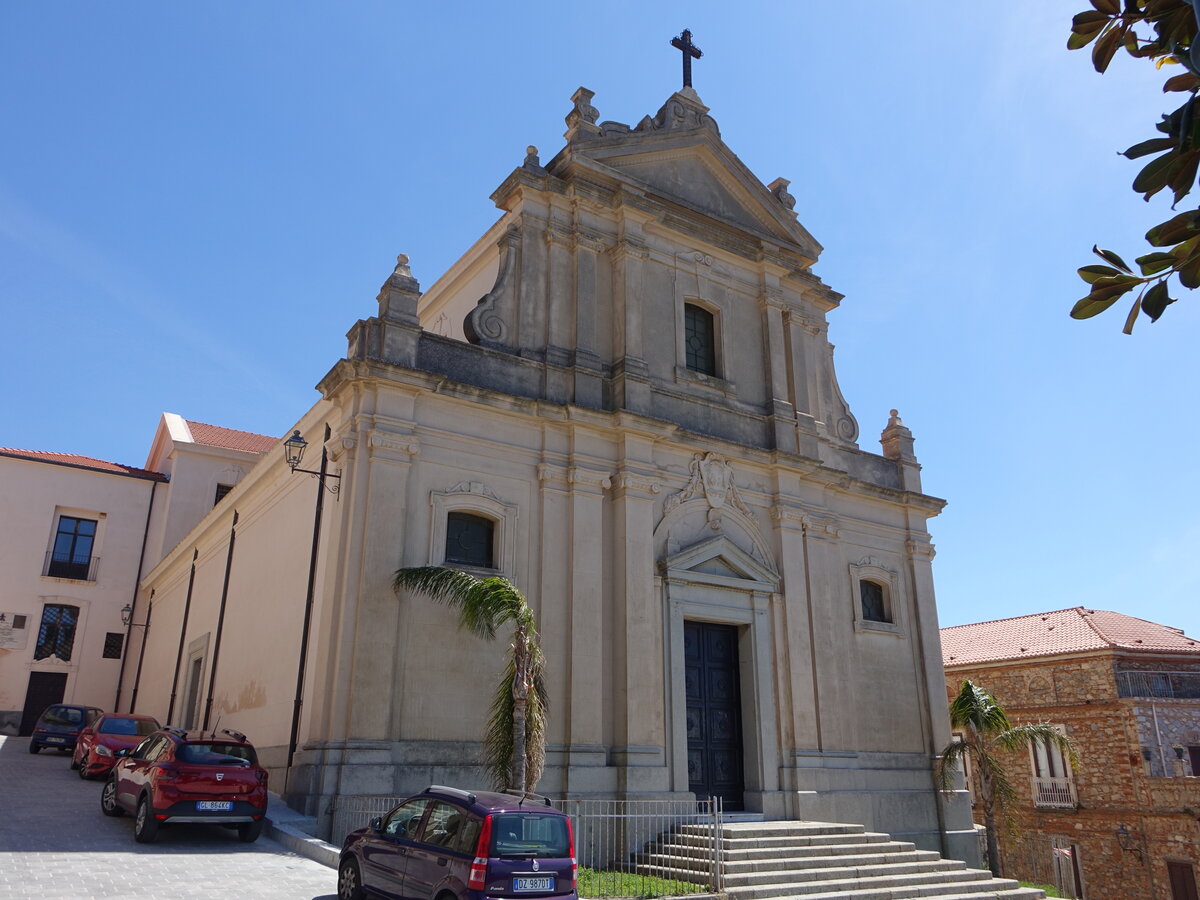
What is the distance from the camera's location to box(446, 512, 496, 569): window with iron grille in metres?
15.6

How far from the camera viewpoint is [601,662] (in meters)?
16.0

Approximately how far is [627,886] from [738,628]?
7.13 metres

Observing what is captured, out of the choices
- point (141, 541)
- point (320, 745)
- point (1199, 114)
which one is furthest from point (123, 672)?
point (1199, 114)

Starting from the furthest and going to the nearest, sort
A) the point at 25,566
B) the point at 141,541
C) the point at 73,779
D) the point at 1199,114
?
the point at 141,541, the point at 25,566, the point at 73,779, the point at 1199,114

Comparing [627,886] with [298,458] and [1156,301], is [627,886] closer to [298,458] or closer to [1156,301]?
[298,458]

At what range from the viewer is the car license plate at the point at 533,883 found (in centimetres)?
835

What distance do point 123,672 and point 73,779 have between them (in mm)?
15182

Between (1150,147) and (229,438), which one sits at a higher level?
(229,438)

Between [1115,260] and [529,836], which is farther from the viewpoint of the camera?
[529,836]

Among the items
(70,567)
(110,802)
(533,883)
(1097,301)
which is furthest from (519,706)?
(70,567)

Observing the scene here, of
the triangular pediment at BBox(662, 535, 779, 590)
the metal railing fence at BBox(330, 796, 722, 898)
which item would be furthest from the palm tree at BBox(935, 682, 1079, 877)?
the metal railing fence at BBox(330, 796, 722, 898)

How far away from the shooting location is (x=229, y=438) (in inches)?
1449

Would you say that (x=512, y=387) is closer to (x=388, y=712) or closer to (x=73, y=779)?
(x=388, y=712)

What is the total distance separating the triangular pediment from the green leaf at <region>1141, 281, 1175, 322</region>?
14.2 metres
